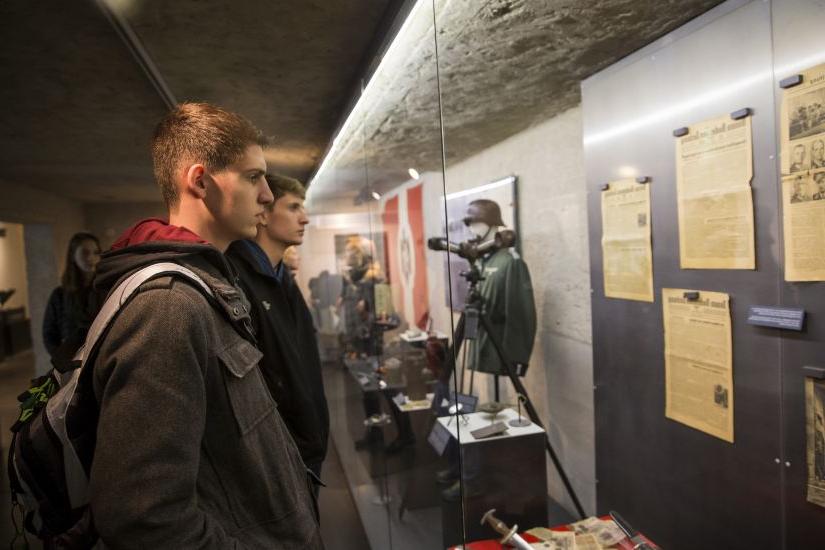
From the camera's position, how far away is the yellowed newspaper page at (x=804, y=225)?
1.26m

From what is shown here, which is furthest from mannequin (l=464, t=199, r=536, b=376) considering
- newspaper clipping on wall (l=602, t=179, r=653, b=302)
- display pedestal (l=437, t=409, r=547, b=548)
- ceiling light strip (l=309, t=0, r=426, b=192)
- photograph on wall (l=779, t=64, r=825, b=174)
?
photograph on wall (l=779, t=64, r=825, b=174)

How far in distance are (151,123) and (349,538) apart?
264cm

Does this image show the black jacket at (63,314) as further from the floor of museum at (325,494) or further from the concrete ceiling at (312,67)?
the concrete ceiling at (312,67)

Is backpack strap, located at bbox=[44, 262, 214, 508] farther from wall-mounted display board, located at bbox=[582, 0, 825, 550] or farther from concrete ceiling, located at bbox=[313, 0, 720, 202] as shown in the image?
wall-mounted display board, located at bbox=[582, 0, 825, 550]

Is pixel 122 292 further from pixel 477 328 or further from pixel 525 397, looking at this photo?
pixel 525 397

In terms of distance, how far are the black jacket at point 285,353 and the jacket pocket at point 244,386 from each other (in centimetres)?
54

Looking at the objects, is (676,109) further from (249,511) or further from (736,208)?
(249,511)

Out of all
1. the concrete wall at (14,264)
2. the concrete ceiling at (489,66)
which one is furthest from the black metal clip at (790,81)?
the concrete wall at (14,264)

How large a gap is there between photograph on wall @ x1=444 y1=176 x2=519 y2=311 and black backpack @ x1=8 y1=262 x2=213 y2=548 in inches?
50.5

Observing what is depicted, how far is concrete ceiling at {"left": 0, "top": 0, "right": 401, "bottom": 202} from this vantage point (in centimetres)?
149

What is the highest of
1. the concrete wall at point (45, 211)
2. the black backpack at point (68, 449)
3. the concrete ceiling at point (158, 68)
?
the concrete ceiling at point (158, 68)

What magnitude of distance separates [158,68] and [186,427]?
5.83 ft

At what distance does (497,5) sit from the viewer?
144cm

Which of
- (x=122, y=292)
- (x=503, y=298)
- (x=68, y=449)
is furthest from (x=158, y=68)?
(x=503, y=298)
